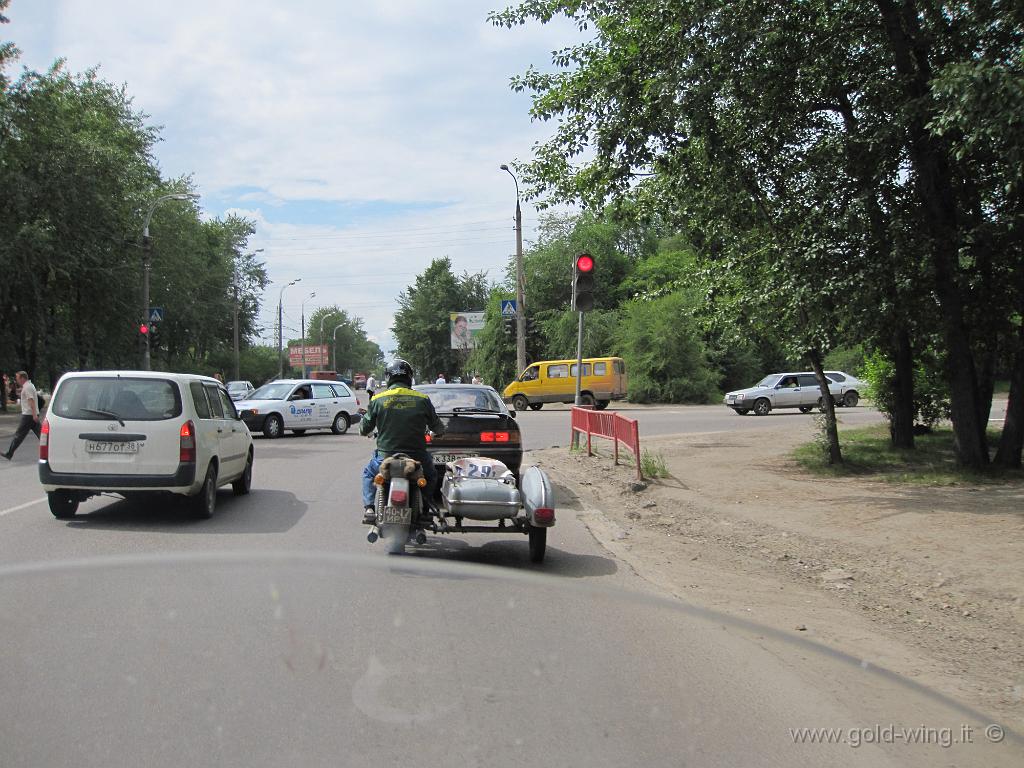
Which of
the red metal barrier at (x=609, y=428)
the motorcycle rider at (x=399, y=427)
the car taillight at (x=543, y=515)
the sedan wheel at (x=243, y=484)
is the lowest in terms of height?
the sedan wheel at (x=243, y=484)

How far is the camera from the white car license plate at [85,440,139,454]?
9.16 metres

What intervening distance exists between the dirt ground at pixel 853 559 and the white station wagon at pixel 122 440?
14.6 ft

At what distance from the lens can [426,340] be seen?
280 feet

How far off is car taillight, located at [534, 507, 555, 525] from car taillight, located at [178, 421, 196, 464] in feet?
13.6

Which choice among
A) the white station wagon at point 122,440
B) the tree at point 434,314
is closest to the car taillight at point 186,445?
the white station wagon at point 122,440

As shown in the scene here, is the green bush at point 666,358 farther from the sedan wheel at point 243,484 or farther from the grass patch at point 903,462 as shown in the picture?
the sedan wheel at point 243,484

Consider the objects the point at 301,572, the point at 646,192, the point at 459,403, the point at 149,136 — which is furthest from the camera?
the point at 149,136

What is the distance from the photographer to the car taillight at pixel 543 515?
7227mm

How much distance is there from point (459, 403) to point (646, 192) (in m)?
5.60

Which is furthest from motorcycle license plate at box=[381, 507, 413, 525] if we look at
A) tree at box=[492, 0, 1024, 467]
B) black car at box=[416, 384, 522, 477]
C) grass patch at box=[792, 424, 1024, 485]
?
grass patch at box=[792, 424, 1024, 485]

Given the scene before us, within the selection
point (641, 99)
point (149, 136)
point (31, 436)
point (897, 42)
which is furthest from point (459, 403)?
point (149, 136)

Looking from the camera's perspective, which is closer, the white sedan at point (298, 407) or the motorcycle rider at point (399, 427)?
the motorcycle rider at point (399, 427)

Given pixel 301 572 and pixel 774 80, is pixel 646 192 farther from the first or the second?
pixel 301 572

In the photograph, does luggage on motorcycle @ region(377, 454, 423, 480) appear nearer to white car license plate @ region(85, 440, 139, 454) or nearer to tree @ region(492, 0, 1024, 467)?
white car license plate @ region(85, 440, 139, 454)
